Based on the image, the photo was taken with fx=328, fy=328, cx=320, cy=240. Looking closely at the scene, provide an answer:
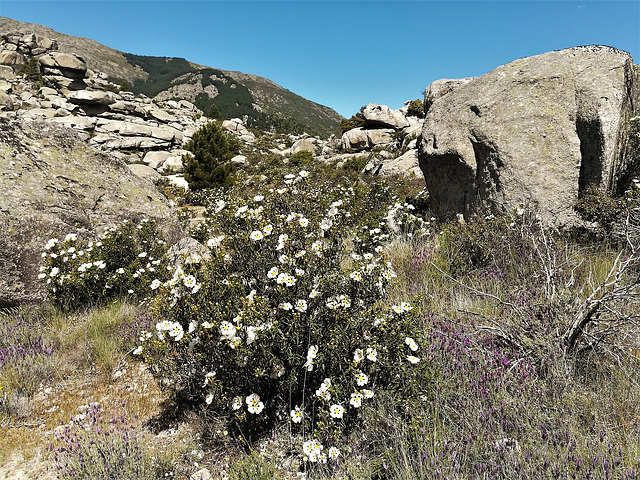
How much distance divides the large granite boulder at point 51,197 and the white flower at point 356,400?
506cm

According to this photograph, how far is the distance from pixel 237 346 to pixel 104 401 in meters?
2.01

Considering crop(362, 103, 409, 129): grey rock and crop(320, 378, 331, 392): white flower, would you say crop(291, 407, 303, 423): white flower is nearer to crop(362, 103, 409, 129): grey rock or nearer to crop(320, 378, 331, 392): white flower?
crop(320, 378, 331, 392): white flower

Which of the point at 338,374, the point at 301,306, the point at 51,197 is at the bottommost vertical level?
the point at 338,374

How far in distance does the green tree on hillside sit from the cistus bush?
14.7 meters

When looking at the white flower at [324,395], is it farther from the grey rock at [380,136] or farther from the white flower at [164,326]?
the grey rock at [380,136]

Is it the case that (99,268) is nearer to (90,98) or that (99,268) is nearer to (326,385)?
(326,385)

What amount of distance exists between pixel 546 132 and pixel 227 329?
586 centimetres

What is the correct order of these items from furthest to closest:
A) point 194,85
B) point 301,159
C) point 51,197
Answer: point 194,85 < point 301,159 < point 51,197

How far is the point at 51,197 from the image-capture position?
224 inches

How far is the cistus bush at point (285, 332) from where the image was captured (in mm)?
2496

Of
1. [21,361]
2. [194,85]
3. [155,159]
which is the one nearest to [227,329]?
[21,361]

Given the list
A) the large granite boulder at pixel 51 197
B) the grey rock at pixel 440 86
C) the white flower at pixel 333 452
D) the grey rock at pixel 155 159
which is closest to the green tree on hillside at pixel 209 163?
the grey rock at pixel 155 159

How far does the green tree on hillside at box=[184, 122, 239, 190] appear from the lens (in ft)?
56.2

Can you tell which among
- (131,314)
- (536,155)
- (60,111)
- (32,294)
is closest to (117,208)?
(32,294)
